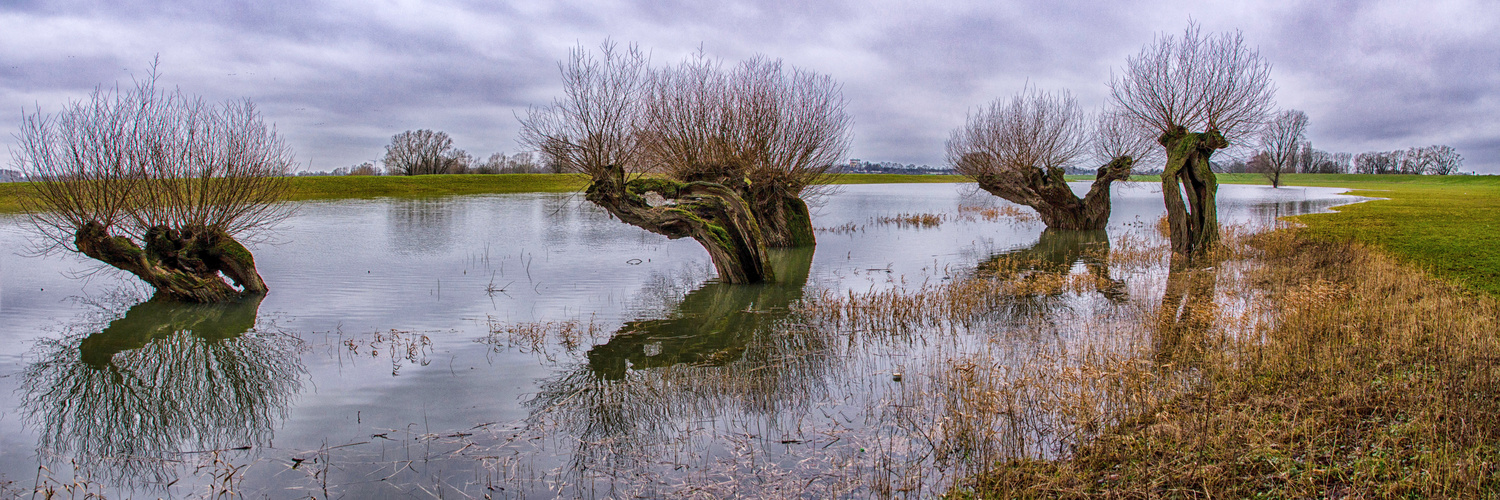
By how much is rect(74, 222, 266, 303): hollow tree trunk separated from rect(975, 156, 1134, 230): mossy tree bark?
24980 mm

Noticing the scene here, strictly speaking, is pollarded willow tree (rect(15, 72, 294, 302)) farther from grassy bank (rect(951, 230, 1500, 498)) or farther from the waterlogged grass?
the waterlogged grass

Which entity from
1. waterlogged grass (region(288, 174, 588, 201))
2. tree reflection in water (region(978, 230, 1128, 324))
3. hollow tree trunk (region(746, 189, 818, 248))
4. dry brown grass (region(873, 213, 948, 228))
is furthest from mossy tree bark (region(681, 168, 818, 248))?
waterlogged grass (region(288, 174, 588, 201))

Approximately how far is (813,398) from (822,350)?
6.62 feet

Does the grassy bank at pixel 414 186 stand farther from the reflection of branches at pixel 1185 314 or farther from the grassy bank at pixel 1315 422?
the grassy bank at pixel 1315 422

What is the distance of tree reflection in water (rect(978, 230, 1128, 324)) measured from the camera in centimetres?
1198

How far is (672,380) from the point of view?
25.7ft

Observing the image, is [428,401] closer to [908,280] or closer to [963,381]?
[963,381]

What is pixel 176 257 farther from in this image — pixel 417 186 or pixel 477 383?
pixel 417 186

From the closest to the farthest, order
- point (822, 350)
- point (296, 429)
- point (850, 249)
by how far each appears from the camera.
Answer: point (296, 429) → point (822, 350) → point (850, 249)

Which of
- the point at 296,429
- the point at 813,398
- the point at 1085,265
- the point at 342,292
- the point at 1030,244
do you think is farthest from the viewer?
the point at 1030,244

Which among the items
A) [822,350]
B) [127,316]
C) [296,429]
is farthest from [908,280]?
[127,316]

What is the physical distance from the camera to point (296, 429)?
258 inches

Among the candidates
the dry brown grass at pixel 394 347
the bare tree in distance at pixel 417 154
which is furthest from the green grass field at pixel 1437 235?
the bare tree in distance at pixel 417 154

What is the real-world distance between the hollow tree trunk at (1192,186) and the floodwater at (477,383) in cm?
268
